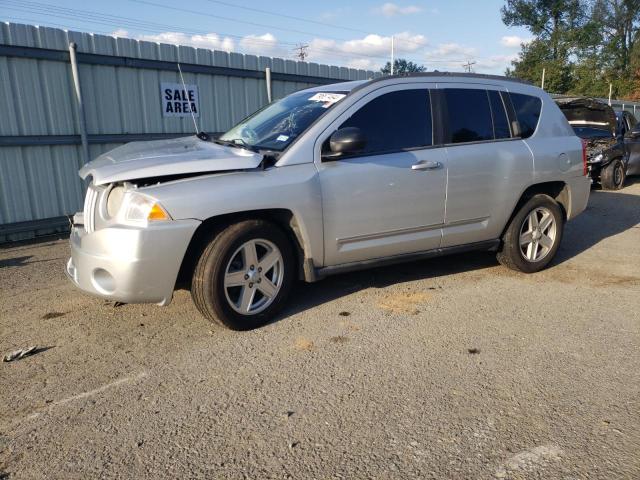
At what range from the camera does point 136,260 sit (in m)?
3.38

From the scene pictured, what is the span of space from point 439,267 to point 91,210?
3.47m

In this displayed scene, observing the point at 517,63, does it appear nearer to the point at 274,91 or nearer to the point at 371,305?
the point at 274,91

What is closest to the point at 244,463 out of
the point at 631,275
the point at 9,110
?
the point at 631,275

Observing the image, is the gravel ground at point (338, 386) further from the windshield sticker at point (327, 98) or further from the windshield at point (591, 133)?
the windshield at point (591, 133)

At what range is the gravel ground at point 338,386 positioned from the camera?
2441 mm

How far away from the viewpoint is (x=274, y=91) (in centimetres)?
989

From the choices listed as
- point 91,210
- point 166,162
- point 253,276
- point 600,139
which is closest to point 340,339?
point 253,276

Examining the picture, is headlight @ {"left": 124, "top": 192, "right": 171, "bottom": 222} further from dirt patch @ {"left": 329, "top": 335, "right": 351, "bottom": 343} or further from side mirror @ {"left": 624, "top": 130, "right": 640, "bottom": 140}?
side mirror @ {"left": 624, "top": 130, "right": 640, "bottom": 140}

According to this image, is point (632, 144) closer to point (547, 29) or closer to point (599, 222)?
point (599, 222)

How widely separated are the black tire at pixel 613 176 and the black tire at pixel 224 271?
10.2m

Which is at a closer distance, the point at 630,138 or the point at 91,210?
the point at 91,210

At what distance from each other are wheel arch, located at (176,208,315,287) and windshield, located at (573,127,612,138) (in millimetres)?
9944

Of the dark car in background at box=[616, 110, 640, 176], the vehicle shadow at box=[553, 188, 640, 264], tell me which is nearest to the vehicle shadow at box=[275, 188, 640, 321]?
the vehicle shadow at box=[553, 188, 640, 264]

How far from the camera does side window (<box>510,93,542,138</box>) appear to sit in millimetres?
5207
